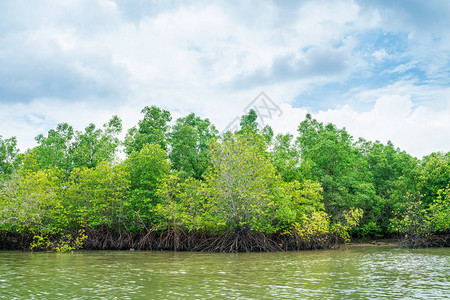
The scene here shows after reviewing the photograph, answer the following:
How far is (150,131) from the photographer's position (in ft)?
127

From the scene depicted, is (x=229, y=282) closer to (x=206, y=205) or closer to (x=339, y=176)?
(x=206, y=205)

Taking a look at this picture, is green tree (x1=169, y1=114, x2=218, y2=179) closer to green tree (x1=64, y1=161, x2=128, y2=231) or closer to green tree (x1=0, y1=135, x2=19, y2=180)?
green tree (x1=64, y1=161, x2=128, y2=231)

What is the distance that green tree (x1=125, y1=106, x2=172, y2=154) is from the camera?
37037 millimetres

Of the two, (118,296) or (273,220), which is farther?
(273,220)

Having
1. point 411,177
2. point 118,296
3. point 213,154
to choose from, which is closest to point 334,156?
point 411,177

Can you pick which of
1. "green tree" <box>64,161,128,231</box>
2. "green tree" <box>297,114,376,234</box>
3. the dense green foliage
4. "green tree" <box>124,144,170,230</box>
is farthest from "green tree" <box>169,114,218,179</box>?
"green tree" <box>297,114,376,234</box>

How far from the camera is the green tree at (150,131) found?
37.0 m

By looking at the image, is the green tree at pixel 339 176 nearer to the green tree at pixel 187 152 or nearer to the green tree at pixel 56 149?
the green tree at pixel 187 152

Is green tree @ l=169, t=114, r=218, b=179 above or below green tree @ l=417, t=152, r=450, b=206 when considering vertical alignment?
above

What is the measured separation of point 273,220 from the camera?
1080 inches

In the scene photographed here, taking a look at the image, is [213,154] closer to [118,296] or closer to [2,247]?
[2,247]

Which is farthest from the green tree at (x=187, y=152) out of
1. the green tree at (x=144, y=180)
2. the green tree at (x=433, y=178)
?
Result: the green tree at (x=433, y=178)

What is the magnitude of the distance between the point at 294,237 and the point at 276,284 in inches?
651

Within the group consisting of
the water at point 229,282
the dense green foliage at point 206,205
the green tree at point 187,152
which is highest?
the green tree at point 187,152
